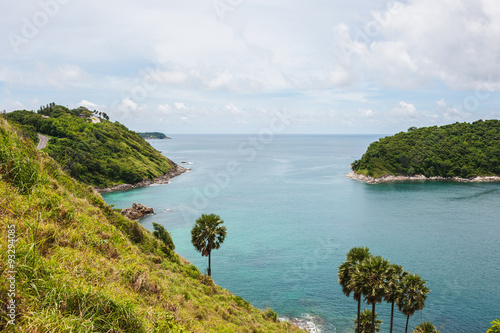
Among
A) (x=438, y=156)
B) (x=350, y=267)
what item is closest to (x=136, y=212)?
(x=350, y=267)

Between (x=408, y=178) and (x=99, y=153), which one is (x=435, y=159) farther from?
(x=99, y=153)

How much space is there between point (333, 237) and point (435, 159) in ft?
373

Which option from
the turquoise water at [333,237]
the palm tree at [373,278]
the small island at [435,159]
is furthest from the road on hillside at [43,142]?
the small island at [435,159]

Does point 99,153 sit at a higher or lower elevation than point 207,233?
higher

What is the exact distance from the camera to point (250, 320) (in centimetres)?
2264

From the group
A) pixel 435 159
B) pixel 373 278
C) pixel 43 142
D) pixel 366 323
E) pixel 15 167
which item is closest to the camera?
pixel 15 167

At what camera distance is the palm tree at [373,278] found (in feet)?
83.7

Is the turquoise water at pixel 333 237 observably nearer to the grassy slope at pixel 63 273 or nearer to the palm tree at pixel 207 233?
the palm tree at pixel 207 233

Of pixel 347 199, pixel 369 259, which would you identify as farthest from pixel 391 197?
pixel 369 259

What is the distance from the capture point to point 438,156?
150375mm

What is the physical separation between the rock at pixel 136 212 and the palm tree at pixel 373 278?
62395 millimetres

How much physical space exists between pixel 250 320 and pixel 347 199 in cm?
8534

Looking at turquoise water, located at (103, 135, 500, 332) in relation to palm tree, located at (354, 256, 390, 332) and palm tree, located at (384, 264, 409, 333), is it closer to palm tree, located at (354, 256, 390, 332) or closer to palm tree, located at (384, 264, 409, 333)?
palm tree, located at (384, 264, 409, 333)

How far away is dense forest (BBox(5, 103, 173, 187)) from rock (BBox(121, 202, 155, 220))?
117 ft
